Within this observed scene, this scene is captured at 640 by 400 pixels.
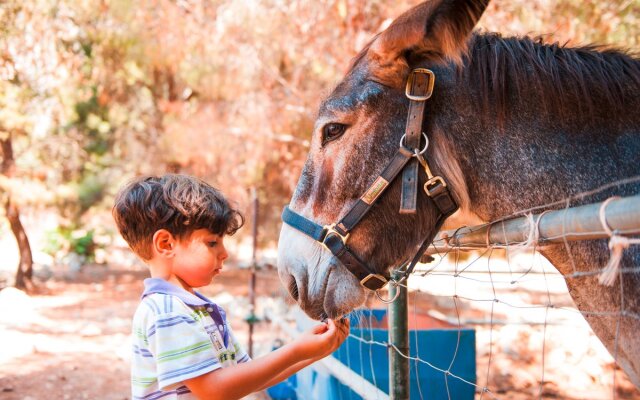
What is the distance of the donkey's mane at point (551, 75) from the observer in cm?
174

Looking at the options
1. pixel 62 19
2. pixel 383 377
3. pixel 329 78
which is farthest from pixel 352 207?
pixel 62 19

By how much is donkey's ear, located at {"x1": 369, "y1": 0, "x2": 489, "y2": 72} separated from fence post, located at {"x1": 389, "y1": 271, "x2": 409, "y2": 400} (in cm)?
84

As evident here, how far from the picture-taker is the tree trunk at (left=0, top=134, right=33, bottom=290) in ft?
39.6

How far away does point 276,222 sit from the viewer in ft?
46.5

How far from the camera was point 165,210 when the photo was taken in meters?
1.71

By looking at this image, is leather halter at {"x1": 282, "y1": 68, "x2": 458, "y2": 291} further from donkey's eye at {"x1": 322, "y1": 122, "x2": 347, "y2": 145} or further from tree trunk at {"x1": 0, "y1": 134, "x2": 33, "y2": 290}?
tree trunk at {"x1": 0, "y1": 134, "x2": 33, "y2": 290}

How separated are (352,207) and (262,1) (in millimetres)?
7127

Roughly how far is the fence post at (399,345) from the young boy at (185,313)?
441mm

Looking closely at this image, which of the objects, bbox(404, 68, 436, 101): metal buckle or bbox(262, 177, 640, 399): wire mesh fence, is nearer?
bbox(262, 177, 640, 399): wire mesh fence

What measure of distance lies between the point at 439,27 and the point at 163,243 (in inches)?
42.4

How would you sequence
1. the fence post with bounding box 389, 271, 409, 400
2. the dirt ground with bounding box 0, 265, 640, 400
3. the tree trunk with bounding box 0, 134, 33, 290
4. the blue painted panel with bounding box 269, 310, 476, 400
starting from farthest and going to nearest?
the tree trunk with bounding box 0, 134, 33, 290, the dirt ground with bounding box 0, 265, 640, 400, the blue painted panel with bounding box 269, 310, 476, 400, the fence post with bounding box 389, 271, 409, 400

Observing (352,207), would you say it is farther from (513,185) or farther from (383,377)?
(383,377)

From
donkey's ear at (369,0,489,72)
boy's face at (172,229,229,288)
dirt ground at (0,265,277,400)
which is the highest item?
donkey's ear at (369,0,489,72)

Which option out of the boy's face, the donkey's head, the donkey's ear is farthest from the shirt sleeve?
the donkey's ear
